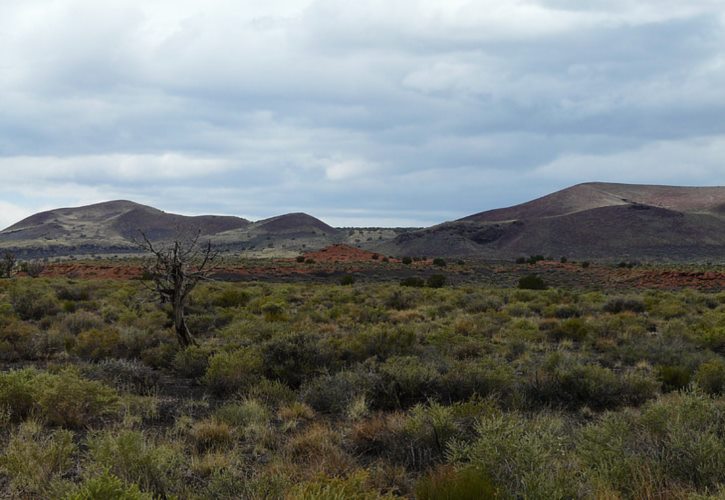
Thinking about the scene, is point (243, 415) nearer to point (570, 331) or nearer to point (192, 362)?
point (192, 362)

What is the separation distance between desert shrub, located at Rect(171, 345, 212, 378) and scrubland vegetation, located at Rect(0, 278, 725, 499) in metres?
0.05

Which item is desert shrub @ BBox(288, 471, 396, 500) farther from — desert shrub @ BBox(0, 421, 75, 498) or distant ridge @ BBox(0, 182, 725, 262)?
distant ridge @ BBox(0, 182, 725, 262)

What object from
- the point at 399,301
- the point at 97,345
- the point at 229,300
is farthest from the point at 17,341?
the point at 399,301

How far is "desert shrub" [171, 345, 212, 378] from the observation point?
11.4 meters

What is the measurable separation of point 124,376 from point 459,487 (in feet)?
25.9

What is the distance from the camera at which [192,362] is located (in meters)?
11.5

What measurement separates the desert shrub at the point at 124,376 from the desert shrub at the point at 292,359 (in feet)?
7.40

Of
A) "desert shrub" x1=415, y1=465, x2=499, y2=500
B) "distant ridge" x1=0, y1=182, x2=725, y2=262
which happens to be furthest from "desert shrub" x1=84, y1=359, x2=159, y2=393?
"distant ridge" x1=0, y1=182, x2=725, y2=262

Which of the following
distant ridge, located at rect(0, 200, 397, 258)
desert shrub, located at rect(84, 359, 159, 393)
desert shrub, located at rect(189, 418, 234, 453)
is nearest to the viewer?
desert shrub, located at rect(189, 418, 234, 453)

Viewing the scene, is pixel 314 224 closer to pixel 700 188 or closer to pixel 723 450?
pixel 700 188

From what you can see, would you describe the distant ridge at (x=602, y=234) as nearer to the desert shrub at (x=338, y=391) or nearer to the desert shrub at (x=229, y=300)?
the desert shrub at (x=229, y=300)

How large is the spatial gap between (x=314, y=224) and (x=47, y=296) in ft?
486

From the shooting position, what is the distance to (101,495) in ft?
13.0

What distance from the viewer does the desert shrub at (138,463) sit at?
17.2 ft
